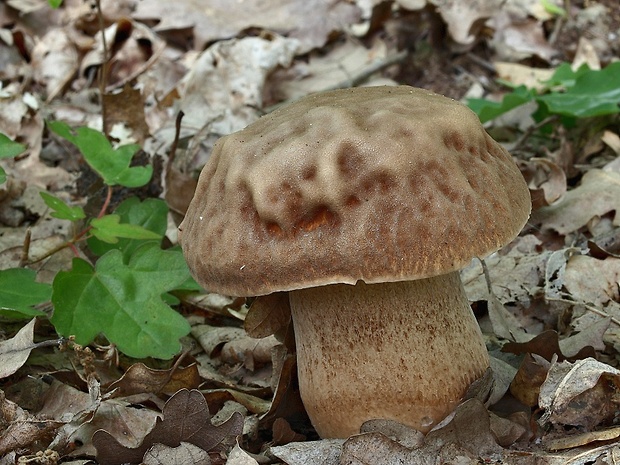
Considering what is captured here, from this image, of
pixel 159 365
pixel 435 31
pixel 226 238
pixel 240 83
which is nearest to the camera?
pixel 226 238

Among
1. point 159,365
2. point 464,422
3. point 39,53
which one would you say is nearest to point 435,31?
point 39,53

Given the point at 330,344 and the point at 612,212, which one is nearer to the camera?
the point at 330,344

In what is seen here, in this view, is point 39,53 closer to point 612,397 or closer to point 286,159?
point 286,159

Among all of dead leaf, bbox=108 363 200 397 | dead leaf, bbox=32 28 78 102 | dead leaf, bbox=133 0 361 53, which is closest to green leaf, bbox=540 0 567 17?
dead leaf, bbox=133 0 361 53

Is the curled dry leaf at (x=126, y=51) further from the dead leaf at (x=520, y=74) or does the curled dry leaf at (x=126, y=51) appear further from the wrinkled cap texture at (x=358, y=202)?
the wrinkled cap texture at (x=358, y=202)

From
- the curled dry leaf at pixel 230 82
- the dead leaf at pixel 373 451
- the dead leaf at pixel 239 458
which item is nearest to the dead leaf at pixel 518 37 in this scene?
the curled dry leaf at pixel 230 82

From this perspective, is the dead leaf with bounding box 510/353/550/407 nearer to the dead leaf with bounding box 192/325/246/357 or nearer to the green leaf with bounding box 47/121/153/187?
the dead leaf with bounding box 192/325/246/357

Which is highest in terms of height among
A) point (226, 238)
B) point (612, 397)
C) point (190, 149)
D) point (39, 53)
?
point (226, 238)
